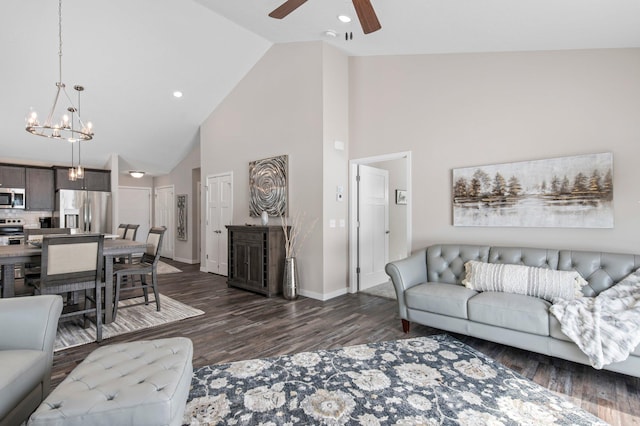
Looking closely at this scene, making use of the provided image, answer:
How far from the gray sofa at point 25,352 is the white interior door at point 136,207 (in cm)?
782

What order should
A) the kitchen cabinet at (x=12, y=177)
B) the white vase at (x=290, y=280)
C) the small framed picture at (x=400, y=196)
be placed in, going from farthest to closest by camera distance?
the kitchen cabinet at (x=12, y=177), the small framed picture at (x=400, y=196), the white vase at (x=290, y=280)

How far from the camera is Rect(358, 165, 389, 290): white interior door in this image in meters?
5.03

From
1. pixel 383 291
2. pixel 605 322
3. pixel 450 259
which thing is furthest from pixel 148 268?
pixel 605 322

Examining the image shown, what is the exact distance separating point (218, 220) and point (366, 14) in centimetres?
502

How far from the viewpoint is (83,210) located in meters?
7.00

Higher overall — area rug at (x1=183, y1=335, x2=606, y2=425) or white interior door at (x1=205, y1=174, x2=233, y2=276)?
white interior door at (x1=205, y1=174, x2=233, y2=276)

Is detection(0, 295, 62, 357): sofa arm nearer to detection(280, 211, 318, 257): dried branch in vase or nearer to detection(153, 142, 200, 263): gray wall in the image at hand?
detection(280, 211, 318, 257): dried branch in vase

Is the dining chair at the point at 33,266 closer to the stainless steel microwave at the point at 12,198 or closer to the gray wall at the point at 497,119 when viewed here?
the stainless steel microwave at the point at 12,198

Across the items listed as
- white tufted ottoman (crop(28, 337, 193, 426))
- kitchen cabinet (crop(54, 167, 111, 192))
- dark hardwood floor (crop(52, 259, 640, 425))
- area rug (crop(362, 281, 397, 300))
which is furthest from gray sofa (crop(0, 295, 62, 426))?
kitchen cabinet (crop(54, 167, 111, 192))

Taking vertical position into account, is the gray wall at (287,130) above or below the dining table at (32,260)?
above

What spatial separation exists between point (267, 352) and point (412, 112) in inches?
134

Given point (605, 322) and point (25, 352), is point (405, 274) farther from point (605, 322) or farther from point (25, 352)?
point (25, 352)

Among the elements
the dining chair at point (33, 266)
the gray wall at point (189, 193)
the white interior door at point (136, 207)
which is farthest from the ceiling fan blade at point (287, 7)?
the white interior door at point (136, 207)

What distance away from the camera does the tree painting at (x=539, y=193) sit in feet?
9.69
